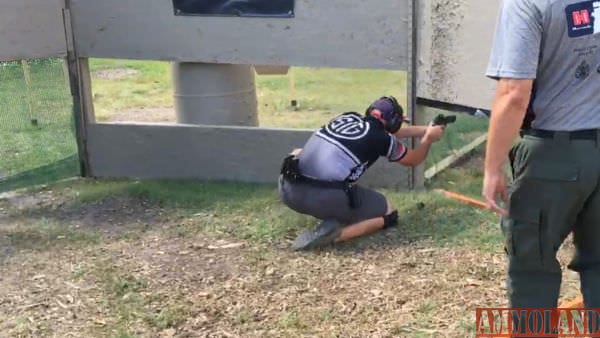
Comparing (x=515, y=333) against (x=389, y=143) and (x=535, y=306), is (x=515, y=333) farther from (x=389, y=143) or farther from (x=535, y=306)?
(x=389, y=143)

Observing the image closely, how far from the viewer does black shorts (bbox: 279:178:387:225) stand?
4.86 meters

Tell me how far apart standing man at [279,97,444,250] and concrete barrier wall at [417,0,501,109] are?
717 millimetres

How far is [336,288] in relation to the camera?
425cm

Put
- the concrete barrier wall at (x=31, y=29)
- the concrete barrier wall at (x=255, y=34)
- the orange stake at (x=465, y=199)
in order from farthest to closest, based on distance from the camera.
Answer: the concrete barrier wall at (x=31, y=29), the concrete barrier wall at (x=255, y=34), the orange stake at (x=465, y=199)

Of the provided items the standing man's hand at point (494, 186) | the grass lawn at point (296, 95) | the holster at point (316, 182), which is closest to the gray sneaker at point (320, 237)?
the holster at point (316, 182)

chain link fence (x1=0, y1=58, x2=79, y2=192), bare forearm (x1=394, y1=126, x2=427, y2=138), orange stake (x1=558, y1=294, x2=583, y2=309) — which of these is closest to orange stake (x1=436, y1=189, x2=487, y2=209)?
bare forearm (x1=394, y1=126, x2=427, y2=138)

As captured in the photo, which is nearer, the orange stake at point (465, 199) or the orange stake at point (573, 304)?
the orange stake at point (573, 304)

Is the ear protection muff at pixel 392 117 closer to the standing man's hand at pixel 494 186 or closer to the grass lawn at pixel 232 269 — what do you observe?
the grass lawn at pixel 232 269

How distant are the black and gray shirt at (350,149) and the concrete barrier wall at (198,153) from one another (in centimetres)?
110

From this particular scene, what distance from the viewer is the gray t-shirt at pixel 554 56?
257 cm

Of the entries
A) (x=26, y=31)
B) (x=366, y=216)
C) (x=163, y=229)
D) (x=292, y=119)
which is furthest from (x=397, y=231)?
(x=292, y=119)

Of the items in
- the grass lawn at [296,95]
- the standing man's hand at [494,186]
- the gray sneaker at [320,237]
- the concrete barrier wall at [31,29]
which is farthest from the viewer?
the grass lawn at [296,95]

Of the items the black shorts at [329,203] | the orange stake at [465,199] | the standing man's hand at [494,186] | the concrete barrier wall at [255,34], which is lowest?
the orange stake at [465,199]

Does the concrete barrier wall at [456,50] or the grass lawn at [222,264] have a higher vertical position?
the concrete barrier wall at [456,50]
